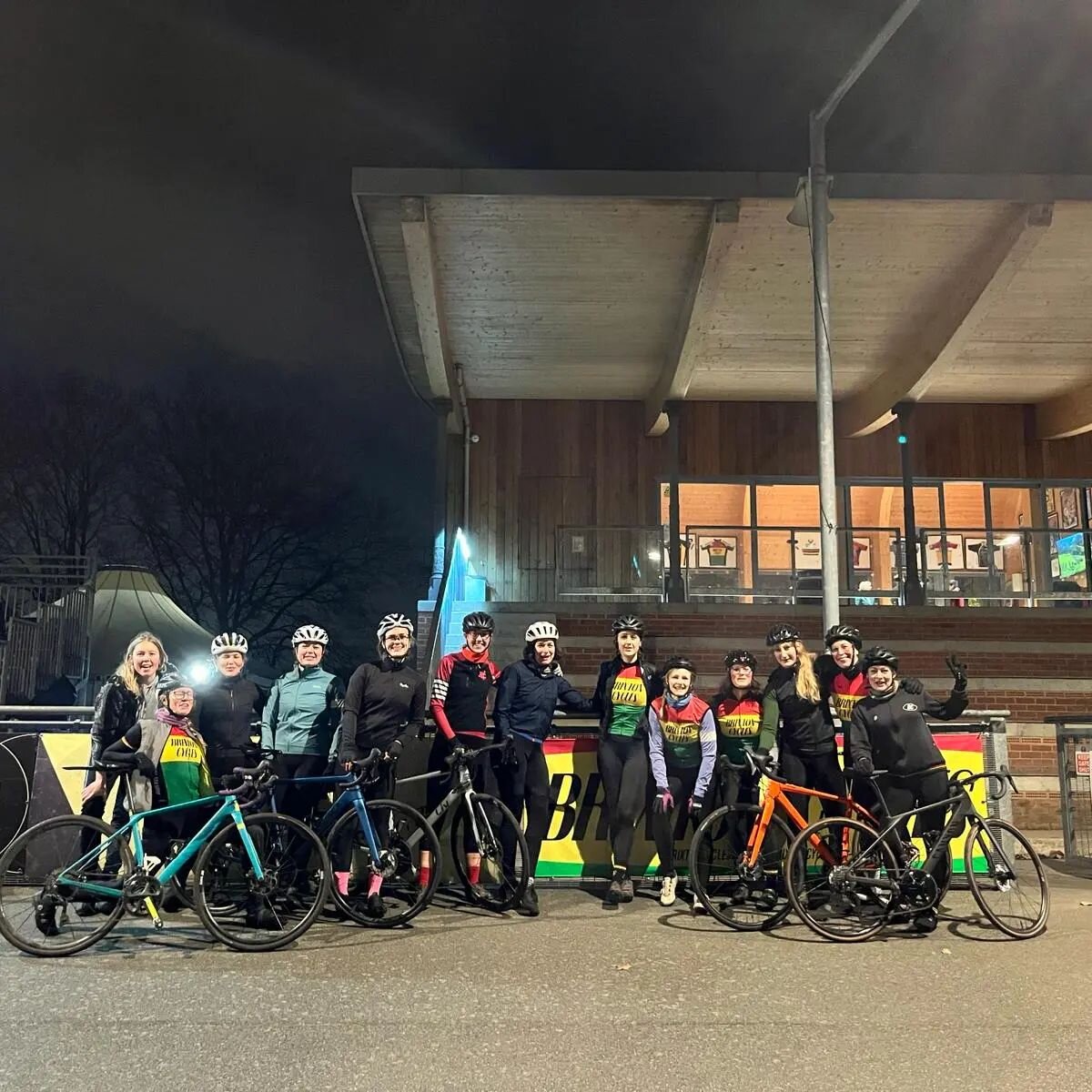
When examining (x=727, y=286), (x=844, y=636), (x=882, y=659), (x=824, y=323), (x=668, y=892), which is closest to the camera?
(x=882, y=659)

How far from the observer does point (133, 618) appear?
19.5m

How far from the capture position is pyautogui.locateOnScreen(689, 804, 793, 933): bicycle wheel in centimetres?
584

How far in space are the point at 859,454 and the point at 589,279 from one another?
720 centimetres

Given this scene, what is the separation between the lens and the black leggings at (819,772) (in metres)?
6.42

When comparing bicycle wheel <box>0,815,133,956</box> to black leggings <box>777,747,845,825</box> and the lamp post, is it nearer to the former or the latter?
black leggings <box>777,747,845,825</box>

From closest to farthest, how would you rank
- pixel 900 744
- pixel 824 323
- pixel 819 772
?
pixel 900 744, pixel 819 772, pixel 824 323

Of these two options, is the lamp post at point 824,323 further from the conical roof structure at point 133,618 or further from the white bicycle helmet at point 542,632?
the conical roof structure at point 133,618

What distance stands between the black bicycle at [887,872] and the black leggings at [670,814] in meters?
1.00

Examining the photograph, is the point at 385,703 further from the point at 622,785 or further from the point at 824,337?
the point at 824,337

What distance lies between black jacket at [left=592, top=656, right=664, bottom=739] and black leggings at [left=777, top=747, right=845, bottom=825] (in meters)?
0.97

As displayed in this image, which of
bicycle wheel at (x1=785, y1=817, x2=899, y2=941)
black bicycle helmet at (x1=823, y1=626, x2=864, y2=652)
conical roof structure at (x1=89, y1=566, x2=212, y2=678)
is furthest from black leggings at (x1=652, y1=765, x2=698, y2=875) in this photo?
conical roof structure at (x1=89, y1=566, x2=212, y2=678)

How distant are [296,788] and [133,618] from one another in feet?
49.2

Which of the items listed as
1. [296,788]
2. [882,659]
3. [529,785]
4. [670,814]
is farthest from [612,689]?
[296,788]

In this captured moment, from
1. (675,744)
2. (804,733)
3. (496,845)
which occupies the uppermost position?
(804,733)
